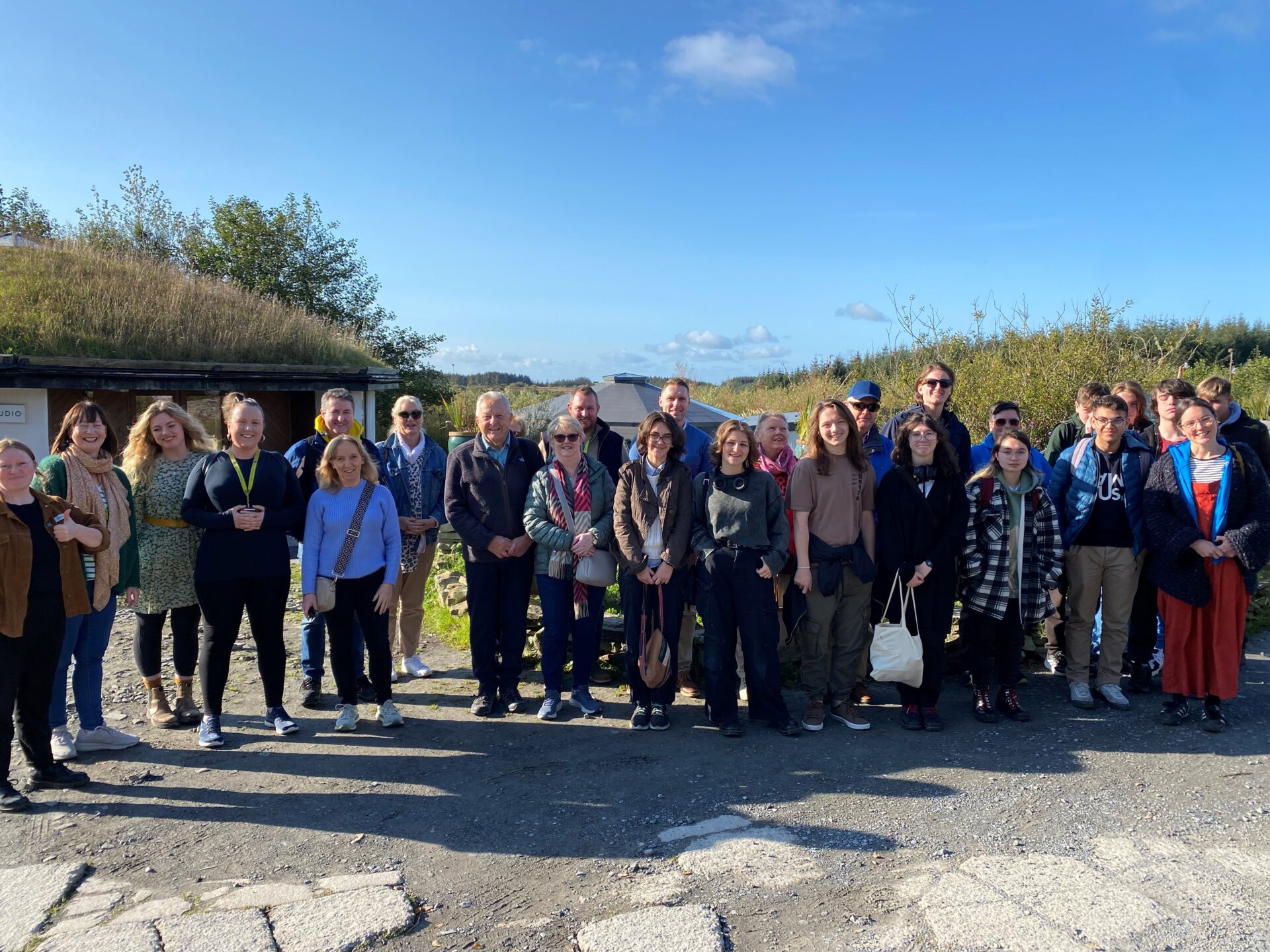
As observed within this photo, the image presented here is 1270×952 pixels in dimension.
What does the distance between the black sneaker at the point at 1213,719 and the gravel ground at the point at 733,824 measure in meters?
0.09

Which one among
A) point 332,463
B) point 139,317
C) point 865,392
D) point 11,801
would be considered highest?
point 139,317

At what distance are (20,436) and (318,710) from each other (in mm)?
10024

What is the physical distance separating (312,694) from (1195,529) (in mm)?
5958

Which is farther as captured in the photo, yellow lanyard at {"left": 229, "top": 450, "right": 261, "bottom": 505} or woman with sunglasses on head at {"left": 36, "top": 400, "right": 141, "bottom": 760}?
yellow lanyard at {"left": 229, "top": 450, "right": 261, "bottom": 505}

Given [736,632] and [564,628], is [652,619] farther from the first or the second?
[564,628]

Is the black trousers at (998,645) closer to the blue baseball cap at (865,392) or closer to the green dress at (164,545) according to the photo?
the blue baseball cap at (865,392)

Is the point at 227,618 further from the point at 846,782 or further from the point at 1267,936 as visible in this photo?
the point at 1267,936

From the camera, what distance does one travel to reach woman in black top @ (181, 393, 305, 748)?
16.2 feet

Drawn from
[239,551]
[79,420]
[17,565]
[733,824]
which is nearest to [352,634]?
[239,551]

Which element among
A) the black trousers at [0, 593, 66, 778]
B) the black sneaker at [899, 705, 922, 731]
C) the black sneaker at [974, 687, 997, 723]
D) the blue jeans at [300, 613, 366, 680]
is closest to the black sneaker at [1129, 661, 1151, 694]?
the black sneaker at [974, 687, 997, 723]

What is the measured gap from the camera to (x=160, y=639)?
532 centimetres

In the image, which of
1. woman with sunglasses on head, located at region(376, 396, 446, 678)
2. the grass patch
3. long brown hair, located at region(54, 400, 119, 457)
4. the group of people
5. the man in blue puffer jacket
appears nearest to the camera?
long brown hair, located at region(54, 400, 119, 457)

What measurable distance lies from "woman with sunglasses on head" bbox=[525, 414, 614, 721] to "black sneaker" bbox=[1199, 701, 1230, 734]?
389 cm

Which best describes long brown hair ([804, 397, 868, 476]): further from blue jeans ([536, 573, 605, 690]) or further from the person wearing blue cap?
blue jeans ([536, 573, 605, 690])
